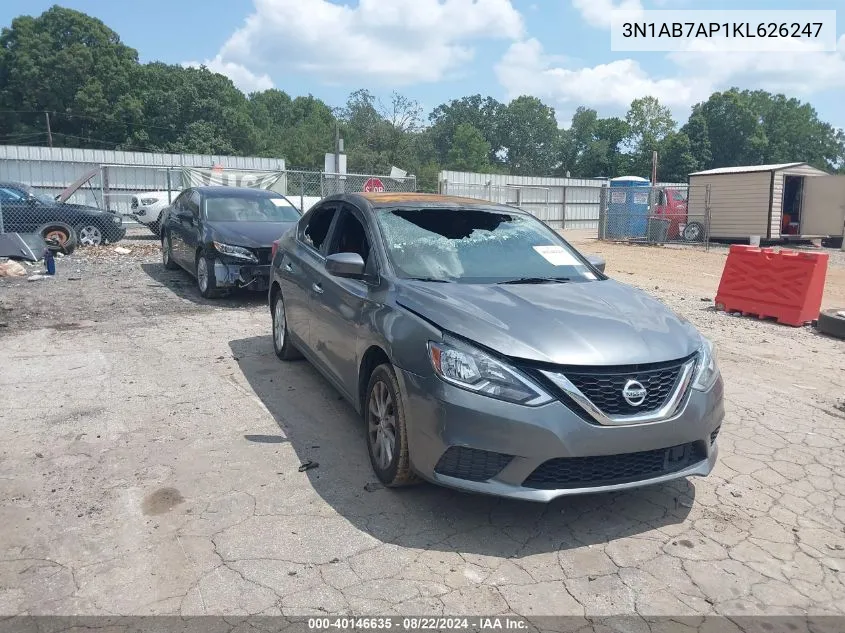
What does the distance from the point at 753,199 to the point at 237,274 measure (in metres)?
19.2

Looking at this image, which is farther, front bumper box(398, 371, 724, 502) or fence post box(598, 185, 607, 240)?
fence post box(598, 185, 607, 240)

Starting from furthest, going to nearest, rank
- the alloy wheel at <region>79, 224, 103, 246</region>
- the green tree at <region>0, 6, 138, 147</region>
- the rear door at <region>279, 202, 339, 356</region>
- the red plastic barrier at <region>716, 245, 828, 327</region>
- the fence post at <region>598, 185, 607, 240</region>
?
the green tree at <region>0, 6, 138, 147</region>, the fence post at <region>598, 185, 607, 240</region>, the alloy wheel at <region>79, 224, 103, 246</region>, the red plastic barrier at <region>716, 245, 828, 327</region>, the rear door at <region>279, 202, 339, 356</region>

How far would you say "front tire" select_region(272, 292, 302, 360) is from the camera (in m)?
6.26

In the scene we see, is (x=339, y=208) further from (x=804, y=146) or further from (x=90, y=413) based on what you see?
(x=804, y=146)

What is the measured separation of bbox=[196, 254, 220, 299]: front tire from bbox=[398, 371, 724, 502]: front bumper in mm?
6347

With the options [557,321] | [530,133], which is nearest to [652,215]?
[557,321]

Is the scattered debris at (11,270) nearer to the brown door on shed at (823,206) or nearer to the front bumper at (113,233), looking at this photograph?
the front bumper at (113,233)

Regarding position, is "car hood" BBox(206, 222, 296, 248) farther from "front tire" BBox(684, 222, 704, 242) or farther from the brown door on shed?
the brown door on shed

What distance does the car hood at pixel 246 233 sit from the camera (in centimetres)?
900

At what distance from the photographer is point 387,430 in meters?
3.81

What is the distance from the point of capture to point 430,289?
3951mm

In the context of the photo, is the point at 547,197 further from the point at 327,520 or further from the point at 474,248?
the point at 327,520

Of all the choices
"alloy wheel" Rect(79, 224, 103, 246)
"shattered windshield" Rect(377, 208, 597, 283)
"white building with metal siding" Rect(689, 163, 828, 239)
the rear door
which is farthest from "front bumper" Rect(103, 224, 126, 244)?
"white building with metal siding" Rect(689, 163, 828, 239)

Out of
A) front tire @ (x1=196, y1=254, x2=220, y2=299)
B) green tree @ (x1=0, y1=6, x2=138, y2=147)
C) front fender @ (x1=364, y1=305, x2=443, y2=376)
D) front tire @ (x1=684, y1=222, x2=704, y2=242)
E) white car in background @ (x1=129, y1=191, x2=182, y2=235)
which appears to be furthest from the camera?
green tree @ (x1=0, y1=6, x2=138, y2=147)
